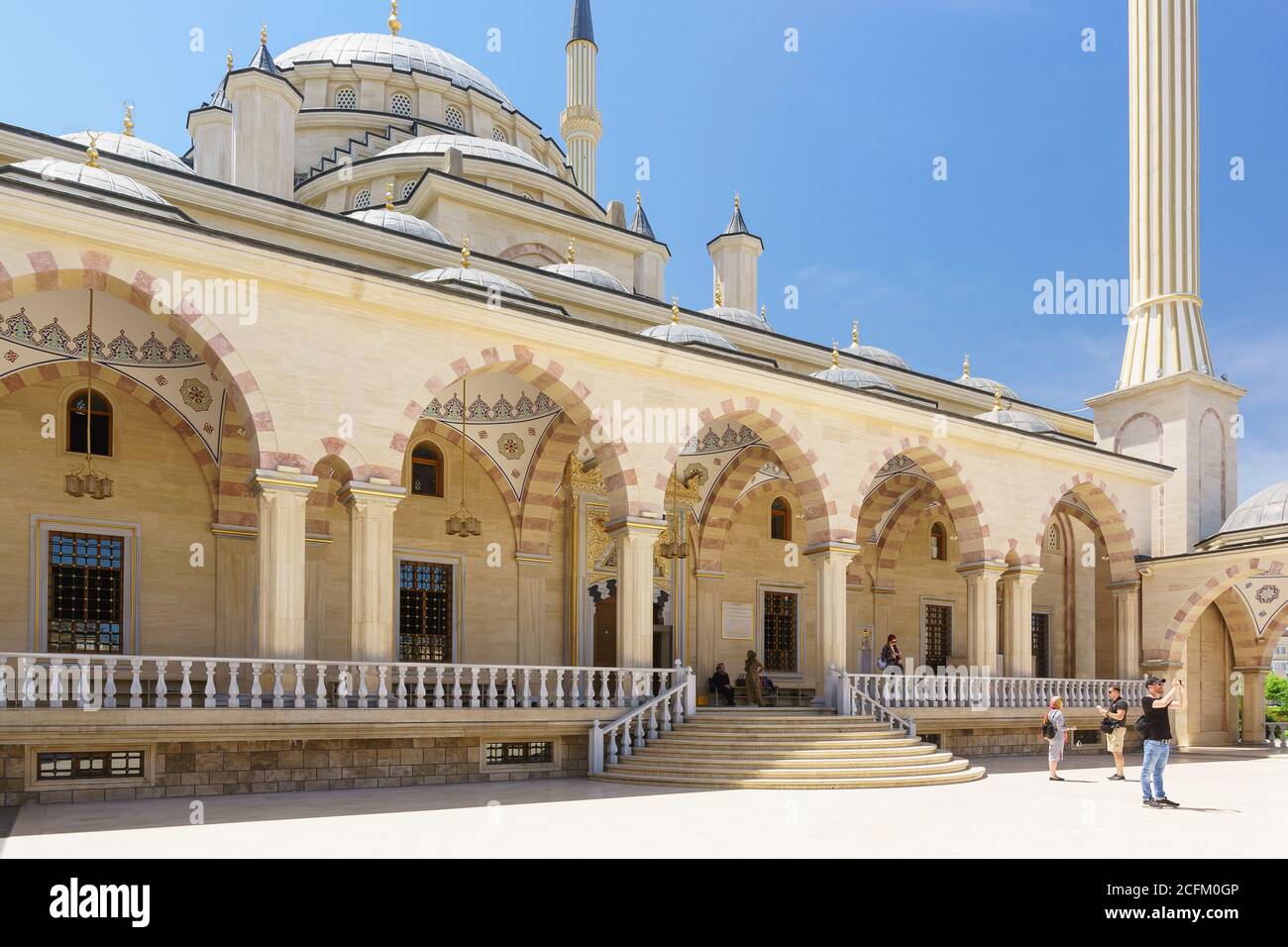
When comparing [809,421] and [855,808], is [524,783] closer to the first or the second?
[855,808]

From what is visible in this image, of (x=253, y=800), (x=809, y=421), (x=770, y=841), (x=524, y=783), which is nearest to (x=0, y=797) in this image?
(x=253, y=800)

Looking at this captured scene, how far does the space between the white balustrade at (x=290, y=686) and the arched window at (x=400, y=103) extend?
16005 millimetres

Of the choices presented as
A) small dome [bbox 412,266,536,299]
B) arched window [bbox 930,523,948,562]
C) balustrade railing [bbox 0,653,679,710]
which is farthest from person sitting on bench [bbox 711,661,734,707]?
arched window [bbox 930,523,948,562]

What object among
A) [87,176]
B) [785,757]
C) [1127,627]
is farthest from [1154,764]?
[87,176]

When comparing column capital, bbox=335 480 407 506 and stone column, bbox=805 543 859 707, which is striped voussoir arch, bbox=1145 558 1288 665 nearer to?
stone column, bbox=805 543 859 707

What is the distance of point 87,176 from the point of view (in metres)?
12.1

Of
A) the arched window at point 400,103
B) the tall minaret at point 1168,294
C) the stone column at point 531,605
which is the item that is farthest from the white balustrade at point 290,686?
the arched window at point 400,103

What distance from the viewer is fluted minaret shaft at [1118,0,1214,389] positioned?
73.7ft

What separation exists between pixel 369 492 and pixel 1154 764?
26.8 feet

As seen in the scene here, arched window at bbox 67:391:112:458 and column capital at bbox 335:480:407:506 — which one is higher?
arched window at bbox 67:391:112:458

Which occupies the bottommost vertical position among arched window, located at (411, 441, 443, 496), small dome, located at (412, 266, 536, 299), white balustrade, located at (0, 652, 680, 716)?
white balustrade, located at (0, 652, 680, 716)

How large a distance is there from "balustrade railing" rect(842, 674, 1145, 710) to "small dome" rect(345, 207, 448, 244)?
31.4ft

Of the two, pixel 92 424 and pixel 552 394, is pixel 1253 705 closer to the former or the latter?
pixel 552 394

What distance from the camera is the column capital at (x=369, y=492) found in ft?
38.6
